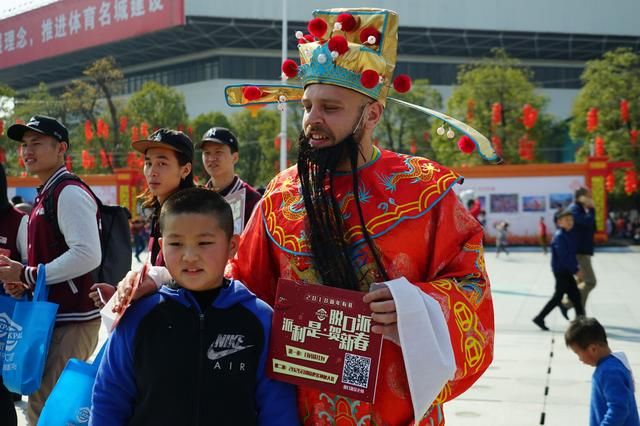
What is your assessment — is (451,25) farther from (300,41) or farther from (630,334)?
(300,41)

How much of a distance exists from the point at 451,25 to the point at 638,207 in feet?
53.0

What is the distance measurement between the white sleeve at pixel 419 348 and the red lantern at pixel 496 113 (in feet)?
93.8

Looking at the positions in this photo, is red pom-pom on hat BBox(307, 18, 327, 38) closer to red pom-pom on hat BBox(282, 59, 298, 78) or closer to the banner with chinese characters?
red pom-pom on hat BBox(282, 59, 298, 78)

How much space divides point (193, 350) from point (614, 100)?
3088 cm

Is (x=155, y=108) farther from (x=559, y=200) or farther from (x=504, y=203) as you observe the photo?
(x=559, y=200)

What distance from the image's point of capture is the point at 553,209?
25.5 meters

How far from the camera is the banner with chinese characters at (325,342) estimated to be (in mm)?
1868

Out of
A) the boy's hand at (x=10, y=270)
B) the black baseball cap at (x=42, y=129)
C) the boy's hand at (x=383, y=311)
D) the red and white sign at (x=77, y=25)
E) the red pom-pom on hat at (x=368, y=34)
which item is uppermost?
the red and white sign at (x=77, y=25)

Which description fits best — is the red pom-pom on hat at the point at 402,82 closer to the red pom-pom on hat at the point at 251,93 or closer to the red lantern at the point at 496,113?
the red pom-pom on hat at the point at 251,93

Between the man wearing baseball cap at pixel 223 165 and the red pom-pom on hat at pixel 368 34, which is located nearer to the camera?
the red pom-pom on hat at pixel 368 34

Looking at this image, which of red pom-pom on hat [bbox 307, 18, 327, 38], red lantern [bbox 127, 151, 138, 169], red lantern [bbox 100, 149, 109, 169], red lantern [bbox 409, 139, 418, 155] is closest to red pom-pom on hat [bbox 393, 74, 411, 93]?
red pom-pom on hat [bbox 307, 18, 327, 38]

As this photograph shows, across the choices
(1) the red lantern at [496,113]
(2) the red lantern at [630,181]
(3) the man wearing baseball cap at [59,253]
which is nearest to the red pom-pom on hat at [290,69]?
(3) the man wearing baseball cap at [59,253]

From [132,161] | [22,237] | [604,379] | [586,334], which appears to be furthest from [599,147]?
[22,237]

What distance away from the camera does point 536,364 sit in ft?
20.8
